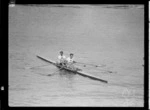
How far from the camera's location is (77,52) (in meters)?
19.9

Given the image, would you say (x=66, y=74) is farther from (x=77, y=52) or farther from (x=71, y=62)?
(x=77, y=52)

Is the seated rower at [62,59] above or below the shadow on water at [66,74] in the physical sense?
above

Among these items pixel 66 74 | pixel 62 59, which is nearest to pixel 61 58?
pixel 62 59

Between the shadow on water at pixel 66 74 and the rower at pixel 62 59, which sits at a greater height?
the rower at pixel 62 59

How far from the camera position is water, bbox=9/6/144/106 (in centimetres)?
1986

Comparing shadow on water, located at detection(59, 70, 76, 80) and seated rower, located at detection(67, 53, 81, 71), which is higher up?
seated rower, located at detection(67, 53, 81, 71)

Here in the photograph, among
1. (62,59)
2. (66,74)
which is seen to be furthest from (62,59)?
(66,74)

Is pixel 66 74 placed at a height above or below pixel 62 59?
below

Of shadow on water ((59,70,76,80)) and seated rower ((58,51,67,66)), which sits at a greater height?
seated rower ((58,51,67,66))

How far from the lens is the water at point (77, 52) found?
19859mm

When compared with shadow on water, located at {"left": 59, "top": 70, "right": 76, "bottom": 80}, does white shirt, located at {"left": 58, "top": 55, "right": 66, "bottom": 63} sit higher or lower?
higher
